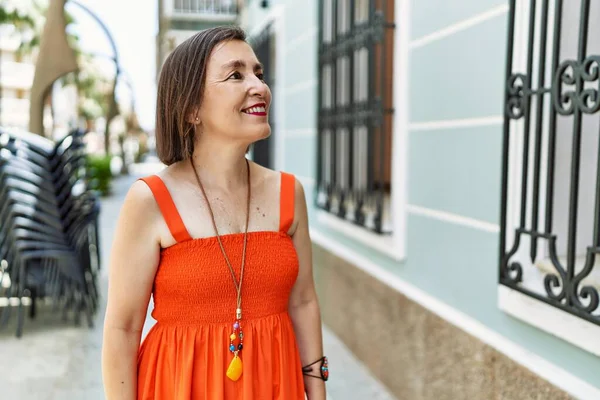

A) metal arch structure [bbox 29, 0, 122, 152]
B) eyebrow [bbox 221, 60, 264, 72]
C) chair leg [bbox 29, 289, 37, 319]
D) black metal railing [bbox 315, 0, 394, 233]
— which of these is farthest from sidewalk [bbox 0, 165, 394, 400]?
eyebrow [bbox 221, 60, 264, 72]

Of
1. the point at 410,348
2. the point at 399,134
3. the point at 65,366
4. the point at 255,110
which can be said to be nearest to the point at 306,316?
the point at 255,110

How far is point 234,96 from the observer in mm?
1542

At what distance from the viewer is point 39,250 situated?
15.4 ft

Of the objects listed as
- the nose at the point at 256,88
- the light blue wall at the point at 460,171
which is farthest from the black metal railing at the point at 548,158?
the nose at the point at 256,88

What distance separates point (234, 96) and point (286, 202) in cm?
34

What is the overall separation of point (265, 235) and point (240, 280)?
0.45 feet

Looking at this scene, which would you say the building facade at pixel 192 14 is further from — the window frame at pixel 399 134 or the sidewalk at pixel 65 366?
the window frame at pixel 399 134

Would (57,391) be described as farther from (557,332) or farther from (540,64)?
(540,64)

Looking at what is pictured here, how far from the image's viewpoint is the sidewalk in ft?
12.4

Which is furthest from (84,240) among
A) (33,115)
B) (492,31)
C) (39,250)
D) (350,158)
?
(492,31)

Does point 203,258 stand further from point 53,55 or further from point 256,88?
point 53,55

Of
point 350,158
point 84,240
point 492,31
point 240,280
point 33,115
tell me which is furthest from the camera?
point 33,115

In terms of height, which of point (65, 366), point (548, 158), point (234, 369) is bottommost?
point (65, 366)

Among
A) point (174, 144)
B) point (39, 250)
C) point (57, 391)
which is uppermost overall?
point (174, 144)
